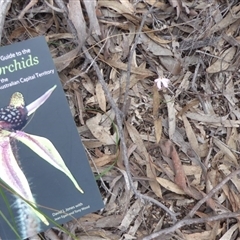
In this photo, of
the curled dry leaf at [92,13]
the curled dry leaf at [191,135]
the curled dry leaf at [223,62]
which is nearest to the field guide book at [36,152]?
the curled dry leaf at [92,13]

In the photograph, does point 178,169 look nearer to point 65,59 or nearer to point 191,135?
point 191,135

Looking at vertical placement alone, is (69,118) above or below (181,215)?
above

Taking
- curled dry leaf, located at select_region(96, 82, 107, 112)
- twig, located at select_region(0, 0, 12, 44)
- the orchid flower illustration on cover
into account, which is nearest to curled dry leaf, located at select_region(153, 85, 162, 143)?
curled dry leaf, located at select_region(96, 82, 107, 112)

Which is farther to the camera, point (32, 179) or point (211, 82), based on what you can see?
point (211, 82)

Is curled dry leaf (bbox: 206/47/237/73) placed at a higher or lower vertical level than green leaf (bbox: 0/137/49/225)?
higher

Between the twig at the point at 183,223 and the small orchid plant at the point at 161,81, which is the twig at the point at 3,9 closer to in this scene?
the small orchid plant at the point at 161,81

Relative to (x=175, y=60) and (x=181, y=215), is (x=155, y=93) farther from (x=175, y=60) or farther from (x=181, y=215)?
(x=181, y=215)

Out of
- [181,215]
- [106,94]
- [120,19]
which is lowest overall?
[181,215]

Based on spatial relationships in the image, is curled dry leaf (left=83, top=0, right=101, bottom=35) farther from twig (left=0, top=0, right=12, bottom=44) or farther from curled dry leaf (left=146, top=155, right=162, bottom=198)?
curled dry leaf (left=146, top=155, right=162, bottom=198)

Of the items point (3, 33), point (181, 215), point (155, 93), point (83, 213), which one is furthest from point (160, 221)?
point (3, 33)
